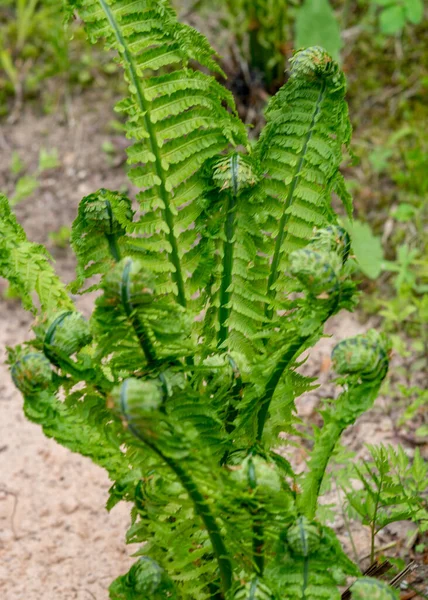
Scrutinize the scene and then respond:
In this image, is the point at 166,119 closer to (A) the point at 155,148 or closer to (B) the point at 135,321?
(A) the point at 155,148

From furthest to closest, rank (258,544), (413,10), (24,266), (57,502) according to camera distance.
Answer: (413,10) → (57,502) → (24,266) → (258,544)

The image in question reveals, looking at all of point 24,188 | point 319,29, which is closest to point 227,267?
point 24,188

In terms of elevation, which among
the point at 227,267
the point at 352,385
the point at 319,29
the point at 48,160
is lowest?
the point at 352,385

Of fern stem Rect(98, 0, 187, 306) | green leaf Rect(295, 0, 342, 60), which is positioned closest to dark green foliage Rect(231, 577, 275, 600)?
fern stem Rect(98, 0, 187, 306)

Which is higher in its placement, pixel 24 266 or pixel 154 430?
pixel 24 266

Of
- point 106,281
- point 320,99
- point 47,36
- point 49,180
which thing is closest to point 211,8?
point 47,36
